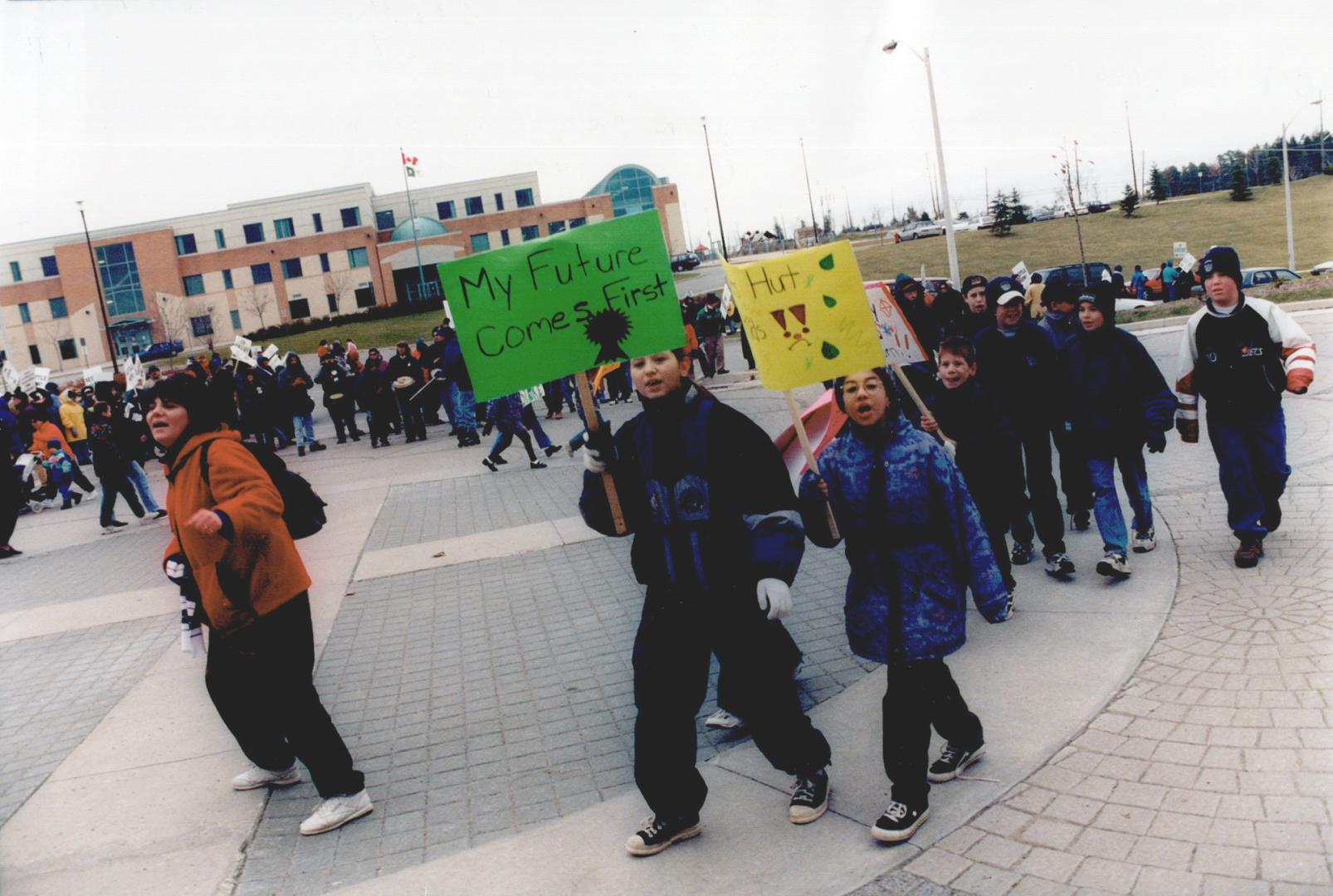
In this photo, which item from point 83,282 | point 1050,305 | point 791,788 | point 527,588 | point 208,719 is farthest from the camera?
point 83,282

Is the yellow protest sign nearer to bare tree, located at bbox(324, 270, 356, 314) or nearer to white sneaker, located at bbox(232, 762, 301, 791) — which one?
white sneaker, located at bbox(232, 762, 301, 791)

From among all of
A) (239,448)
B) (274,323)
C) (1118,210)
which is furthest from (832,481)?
(274,323)

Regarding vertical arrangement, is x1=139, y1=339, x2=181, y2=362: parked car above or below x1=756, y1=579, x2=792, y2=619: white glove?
above

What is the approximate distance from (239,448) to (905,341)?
146 inches

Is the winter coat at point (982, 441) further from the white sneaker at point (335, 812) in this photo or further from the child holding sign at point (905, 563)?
the white sneaker at point (335, 812)

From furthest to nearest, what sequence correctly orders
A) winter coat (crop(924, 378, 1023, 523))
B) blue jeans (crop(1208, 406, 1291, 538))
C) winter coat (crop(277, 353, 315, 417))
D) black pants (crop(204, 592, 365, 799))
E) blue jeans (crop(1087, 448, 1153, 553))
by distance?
winter coat (crop(277, 353, 315, 417))
blue jeans (crop(1087, 448, 1153, 553))
blue jeans (crop(1208, 406, 1291, 538))
winter coat (crop(924, 378, 1023, 523))
black pants (crop(204, 592, 365, 799))

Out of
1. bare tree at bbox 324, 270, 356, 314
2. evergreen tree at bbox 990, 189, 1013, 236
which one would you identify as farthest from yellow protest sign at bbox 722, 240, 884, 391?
bare tree at bbox 324, 270, 356, 314

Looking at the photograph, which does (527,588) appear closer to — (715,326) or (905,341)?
(905,341)

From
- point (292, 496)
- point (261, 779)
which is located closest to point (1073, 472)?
point (292, 496)

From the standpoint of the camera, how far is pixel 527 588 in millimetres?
8070

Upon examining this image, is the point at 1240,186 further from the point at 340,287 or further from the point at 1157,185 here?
the point at 340,287

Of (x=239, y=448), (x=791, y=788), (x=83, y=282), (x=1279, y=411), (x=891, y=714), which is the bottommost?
(x=791, y=788)

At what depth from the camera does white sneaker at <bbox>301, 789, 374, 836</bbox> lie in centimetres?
435

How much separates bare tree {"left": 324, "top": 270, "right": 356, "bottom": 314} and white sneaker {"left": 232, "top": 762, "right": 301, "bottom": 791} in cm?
7852
